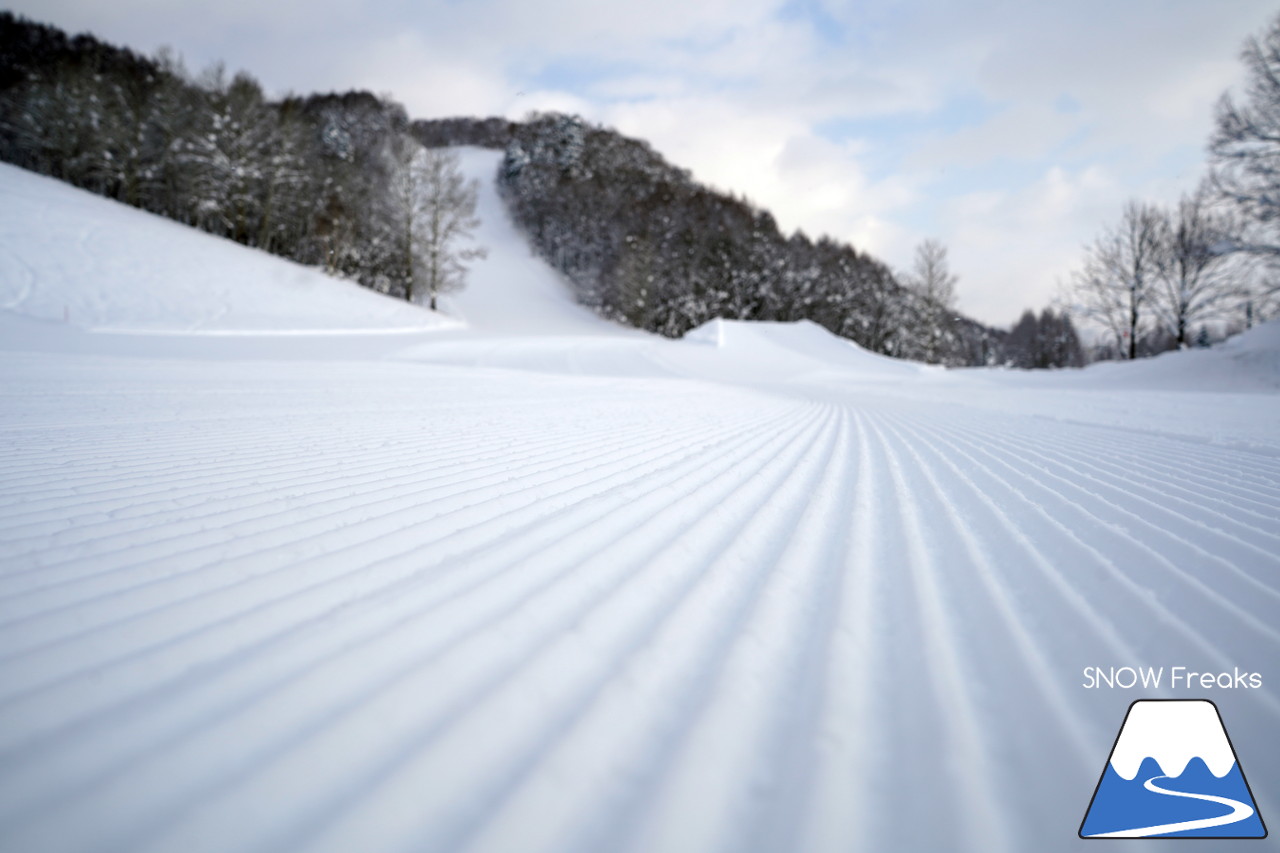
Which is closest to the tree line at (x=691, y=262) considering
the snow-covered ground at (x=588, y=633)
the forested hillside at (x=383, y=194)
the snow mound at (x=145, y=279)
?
the forested hillside at (x=383, y=194)

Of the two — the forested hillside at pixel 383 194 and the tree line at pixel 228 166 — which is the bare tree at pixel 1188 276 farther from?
the tree line at pixel 228 166

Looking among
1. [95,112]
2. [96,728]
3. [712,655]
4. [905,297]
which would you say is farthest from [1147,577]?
[905,297]

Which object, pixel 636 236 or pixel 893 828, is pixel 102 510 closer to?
pixel 893 828

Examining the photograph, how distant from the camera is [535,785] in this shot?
815mm

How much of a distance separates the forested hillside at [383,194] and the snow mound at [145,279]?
3.03 meters

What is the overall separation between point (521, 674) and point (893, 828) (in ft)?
2.43

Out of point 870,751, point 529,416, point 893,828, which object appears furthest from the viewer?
point 529,416

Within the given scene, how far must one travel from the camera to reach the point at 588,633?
1.26 meters

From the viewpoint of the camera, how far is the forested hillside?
1905cm

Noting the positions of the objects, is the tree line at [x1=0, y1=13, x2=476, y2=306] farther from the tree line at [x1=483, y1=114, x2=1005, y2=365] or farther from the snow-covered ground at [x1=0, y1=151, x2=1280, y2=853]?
the snow-covered ground at [x1=0, y1=151, x2=1280, y2=853]

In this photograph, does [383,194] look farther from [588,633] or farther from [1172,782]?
[1172,782]

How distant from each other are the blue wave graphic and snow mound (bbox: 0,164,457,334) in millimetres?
15355

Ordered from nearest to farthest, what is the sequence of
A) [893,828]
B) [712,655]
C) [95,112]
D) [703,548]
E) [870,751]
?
[893,828], [870,751], [712,655], [703,548], [95,112]

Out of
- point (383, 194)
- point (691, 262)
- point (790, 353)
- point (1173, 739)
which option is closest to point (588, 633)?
point (1173, 739)
